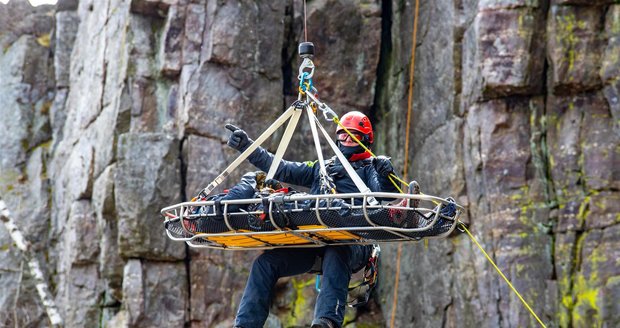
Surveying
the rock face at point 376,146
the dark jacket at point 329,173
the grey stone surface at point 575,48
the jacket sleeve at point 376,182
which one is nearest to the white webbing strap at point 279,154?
the dark jacket at point 329,173

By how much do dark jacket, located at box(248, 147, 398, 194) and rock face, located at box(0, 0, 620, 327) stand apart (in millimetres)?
5146

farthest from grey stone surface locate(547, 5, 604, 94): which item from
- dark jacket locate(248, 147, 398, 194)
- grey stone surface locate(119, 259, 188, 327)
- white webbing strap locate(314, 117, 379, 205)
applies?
grey stone surface locate(119, 259, 188, 327)

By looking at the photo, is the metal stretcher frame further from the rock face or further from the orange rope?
the orange rope

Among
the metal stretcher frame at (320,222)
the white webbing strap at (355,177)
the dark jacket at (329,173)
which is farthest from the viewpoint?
the dark jacket at (329,173)

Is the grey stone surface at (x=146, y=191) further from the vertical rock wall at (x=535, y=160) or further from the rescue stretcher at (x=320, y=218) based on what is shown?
the rescue stretcher at (x=320, y=218)

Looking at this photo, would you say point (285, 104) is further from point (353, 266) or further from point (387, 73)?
point (353, 266)

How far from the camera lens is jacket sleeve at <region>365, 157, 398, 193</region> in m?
10.1

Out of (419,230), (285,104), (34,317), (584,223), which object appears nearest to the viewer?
(419,230)

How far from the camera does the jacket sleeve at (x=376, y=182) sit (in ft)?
33.0

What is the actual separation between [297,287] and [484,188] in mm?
4006

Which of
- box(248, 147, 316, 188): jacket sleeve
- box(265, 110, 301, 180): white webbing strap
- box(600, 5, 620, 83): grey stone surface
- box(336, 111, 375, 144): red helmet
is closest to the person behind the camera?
box(265, 110, 301, 180): white webbing strap

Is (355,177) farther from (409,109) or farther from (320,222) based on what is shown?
(409,109)

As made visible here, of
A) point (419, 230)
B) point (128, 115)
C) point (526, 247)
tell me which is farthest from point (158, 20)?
point (419, 230)

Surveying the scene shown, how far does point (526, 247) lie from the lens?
14898mm
